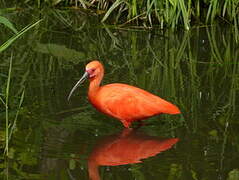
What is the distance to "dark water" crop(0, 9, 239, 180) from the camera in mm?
5688

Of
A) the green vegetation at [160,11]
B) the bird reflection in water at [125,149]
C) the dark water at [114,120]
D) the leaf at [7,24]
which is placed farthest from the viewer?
the green vegetation at [160,11]

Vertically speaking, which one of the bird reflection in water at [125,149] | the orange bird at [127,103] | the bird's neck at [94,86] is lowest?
the bird reflection in water at [125,149]

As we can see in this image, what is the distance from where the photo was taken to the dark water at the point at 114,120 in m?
5.69

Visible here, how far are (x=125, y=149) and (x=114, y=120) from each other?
69cm

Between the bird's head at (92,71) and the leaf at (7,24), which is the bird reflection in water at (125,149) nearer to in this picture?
the bird's head at (92,71)

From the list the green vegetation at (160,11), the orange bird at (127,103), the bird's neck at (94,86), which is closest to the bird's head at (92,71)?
the bird's neck at (94,86)

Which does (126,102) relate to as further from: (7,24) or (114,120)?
(7,24)

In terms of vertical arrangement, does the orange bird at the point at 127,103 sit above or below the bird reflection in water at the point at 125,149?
above

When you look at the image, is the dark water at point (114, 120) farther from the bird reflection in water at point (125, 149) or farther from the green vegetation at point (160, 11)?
the green vegetation at point (160, 11)

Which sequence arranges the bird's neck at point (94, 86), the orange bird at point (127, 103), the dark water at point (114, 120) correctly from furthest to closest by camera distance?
1. the bird's neck at point (94, 86)
2. the orange bird at point (127, 103)
3. the dark water at point (114, 120)

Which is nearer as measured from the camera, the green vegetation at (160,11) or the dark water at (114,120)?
the dark water at (114,120)

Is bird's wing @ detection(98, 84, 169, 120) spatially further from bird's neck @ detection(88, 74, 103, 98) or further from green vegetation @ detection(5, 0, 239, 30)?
green vegetation @ detection(5, 0, 239, 30)

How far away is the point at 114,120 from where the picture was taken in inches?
265

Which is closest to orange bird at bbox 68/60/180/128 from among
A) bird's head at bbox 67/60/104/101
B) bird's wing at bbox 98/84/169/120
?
bird's wing at bbox 98/84/169/120
